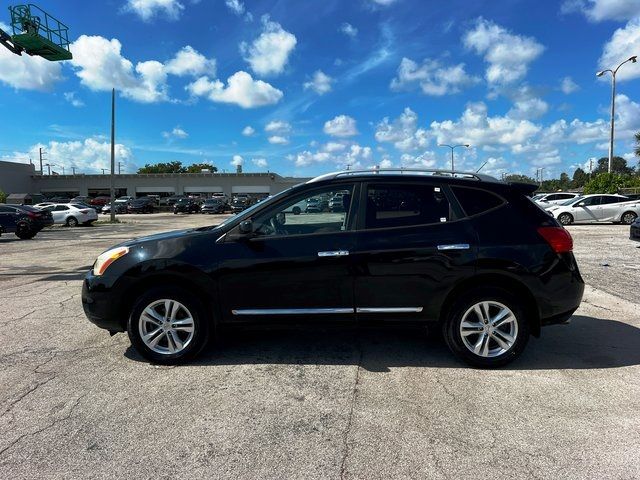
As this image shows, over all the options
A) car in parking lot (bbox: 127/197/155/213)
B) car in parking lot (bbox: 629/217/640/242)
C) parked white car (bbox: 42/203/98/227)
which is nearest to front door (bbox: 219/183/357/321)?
car in parking lot (bbox: 629/217/640/242)

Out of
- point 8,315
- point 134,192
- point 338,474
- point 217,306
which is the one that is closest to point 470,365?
point 338,474

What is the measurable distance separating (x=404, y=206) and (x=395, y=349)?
1.50m

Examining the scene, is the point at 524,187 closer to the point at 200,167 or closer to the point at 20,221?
the point at 20,221

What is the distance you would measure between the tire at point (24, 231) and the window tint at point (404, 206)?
2040 centimetres

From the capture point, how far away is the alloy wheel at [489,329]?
4266mm

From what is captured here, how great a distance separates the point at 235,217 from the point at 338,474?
256 cm

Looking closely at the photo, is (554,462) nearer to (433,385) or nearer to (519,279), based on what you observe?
(433,385)

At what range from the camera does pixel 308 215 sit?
4.58 meters

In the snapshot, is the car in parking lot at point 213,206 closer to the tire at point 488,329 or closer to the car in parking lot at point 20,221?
the car in parking lot at point 20,221

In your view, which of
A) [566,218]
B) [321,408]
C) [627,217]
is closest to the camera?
[321,408]

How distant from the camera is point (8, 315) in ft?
21.0

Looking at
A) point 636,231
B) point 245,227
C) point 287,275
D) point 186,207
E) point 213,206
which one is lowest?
point 287,275

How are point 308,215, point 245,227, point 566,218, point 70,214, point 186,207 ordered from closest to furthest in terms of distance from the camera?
1. point 245,227
2. point 308,215
3. point 566,218
4. point 70,214
5. point 186,207

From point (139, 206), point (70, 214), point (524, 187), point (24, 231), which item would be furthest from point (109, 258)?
point (139, 206)
